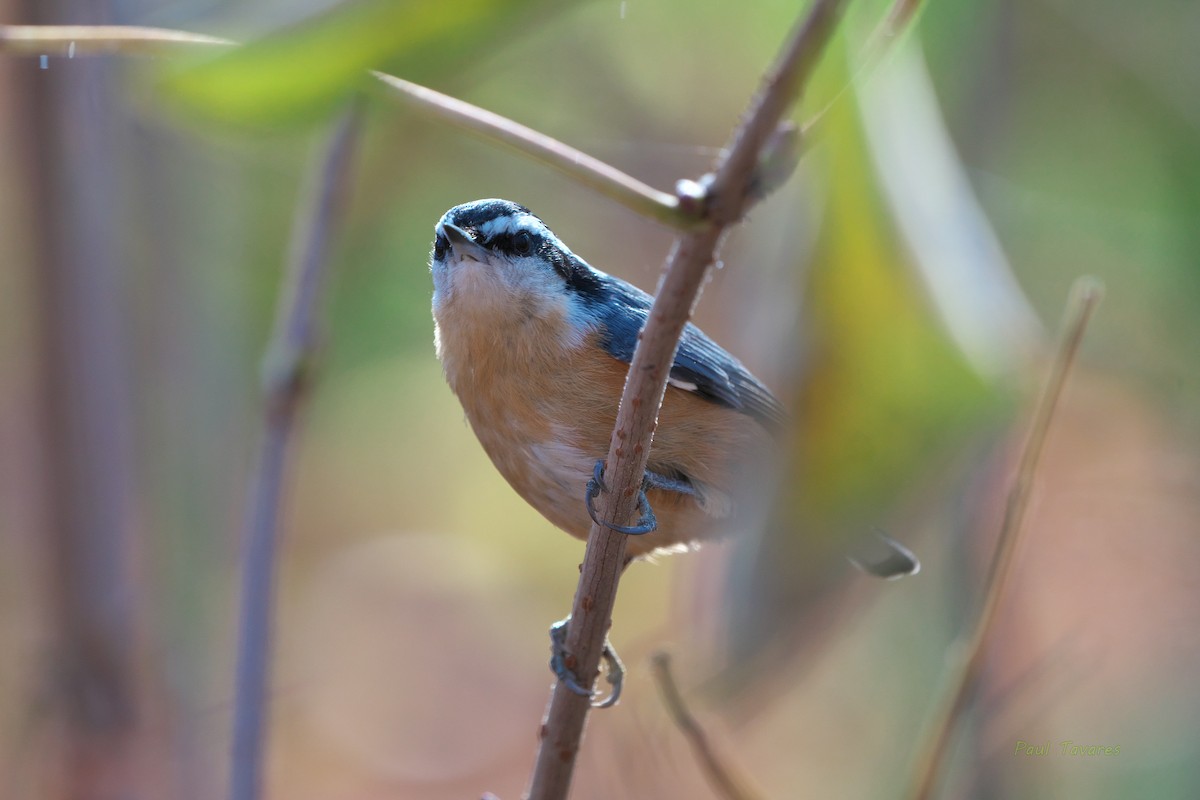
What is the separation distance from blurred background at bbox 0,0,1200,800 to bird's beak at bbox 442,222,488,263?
29 cm

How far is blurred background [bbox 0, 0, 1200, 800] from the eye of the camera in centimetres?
200

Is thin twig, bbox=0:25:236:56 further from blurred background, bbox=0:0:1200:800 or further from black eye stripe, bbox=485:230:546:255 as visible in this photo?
black eye stripe, bbox=485:230:546:255

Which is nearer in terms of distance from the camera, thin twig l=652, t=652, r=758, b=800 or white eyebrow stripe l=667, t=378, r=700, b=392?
thin twig l=652, t=652, r=758, b=800

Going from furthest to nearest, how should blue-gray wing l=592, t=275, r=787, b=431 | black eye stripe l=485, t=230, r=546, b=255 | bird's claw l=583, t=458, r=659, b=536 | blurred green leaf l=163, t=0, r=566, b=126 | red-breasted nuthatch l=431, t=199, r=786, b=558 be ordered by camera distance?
black eye stripe l=485, t=230, r=546, b=255 < blue-gray wing l=592, t=275, r=787, b=431 < red-breasted nuthatch l=431, t=199, r=786, b=558 < bird's claw l=583, t=458, r=659, b=536 < blurred green leaf l=163, t=0, r=566, b=126

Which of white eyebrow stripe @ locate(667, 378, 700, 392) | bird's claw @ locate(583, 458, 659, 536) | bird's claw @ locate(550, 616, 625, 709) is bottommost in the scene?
bird's claw @ locate(550, 616, 625, 709)

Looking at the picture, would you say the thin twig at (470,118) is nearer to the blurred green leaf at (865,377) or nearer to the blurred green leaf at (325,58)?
the blurred green leaf at (325,58)

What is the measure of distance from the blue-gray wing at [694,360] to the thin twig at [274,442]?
23.8 inches

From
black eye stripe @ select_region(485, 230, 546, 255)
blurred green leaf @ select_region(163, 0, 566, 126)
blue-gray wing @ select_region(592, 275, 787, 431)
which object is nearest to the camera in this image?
blurred green leaf @ select_region(163, 0, 566, 126)

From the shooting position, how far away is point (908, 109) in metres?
2.08

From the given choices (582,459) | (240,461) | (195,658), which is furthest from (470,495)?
(582,459)

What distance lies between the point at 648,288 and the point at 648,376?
2.22 meters

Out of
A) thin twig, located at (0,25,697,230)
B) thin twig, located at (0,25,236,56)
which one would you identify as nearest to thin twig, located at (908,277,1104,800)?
thin twig, located at (0,25,697,230)

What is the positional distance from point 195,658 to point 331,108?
228 cm

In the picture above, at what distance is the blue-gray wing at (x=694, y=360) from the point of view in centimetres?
228
